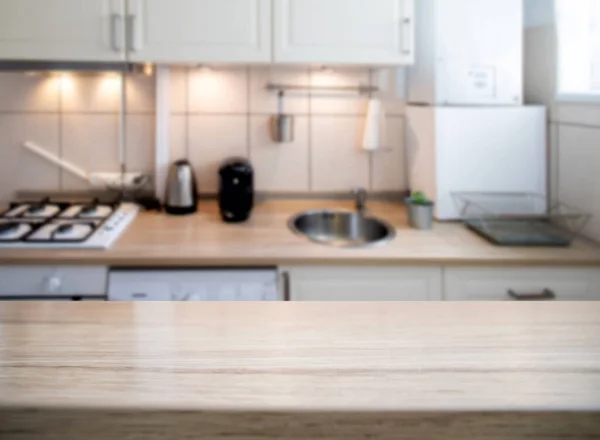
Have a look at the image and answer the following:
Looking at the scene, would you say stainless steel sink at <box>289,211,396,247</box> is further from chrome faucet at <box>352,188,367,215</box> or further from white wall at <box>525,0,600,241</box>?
white wall at <box>525,0,600,241</box>

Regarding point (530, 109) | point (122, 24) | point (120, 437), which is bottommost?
point (120, 437)

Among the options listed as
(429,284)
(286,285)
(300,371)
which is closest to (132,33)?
(286,285)

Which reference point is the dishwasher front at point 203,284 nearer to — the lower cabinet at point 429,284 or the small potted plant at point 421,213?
the lower cabinet at point 429,284

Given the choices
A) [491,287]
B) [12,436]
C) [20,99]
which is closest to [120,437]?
[12,436]

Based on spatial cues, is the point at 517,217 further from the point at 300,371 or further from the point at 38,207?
the point at 300,371

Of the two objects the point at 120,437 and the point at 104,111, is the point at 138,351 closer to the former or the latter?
the point at 120,437

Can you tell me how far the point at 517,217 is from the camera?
2287 millimetres

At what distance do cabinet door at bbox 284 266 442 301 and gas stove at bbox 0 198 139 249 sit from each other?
608mm

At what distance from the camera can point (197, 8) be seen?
7.39 ft

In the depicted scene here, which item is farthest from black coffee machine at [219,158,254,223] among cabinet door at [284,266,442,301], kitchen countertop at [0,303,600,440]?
kitchen countertop at [0,303,600,440]

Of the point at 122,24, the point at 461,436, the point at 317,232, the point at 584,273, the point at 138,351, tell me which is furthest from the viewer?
the point at 317,232

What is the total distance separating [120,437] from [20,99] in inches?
92.4

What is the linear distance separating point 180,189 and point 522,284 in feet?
4.06

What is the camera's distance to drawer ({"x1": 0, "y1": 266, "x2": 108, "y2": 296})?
196 centimetres
